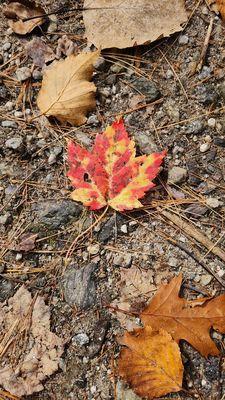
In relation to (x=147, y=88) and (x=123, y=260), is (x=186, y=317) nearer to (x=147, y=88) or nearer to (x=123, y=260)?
(x=123, y=260)

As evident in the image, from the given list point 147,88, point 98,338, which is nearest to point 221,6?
point 147,88

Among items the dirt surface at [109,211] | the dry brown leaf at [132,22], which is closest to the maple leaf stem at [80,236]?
the dirt surface at [109,211]

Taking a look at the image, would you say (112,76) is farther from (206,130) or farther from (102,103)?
(206,130)

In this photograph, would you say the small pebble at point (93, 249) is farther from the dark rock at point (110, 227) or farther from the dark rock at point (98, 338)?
the dark rock at point (98, 338)

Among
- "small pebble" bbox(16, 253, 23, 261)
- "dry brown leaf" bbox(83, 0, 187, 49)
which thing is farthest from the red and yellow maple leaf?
"dry brown leaf" bbox(83, 0, 187, 49)

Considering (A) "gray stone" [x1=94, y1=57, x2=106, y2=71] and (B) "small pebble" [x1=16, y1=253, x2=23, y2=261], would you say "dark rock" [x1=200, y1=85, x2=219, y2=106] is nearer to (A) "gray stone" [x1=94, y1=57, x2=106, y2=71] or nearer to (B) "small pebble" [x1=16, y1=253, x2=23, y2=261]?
(A) "gray stone" [x1=94, y1=57, x2=106, y2=71]
